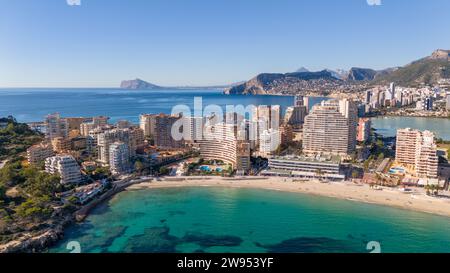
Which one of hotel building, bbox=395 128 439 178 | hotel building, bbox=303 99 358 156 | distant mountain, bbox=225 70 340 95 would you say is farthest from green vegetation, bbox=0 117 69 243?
distant mountain, bbox=225 70 340 95

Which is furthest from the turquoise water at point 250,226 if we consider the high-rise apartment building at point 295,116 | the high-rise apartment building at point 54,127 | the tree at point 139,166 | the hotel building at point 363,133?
the high-rise apartment building at point 295,116

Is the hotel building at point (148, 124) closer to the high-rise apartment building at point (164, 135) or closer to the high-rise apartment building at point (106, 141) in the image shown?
the high-rise apartment building at point (164, 135)

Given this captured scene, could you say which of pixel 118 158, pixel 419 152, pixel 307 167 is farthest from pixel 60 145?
pixel 419 152

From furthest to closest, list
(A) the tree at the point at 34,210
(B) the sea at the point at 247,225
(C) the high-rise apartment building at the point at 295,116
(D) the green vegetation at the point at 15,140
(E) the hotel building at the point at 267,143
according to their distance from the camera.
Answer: (C) the high-rise apartment building at the point at 295,116 → (E) the hotel building at the point at 267,143 → (D) the green vegetation at the point at 15,140 → (A) the tree at the point at 34,210 → (B) the sea at the point at 247,225

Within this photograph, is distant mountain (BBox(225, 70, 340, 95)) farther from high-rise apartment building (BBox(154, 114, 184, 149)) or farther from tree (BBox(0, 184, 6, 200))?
tree (BBox(0, 184, 6, 200))
